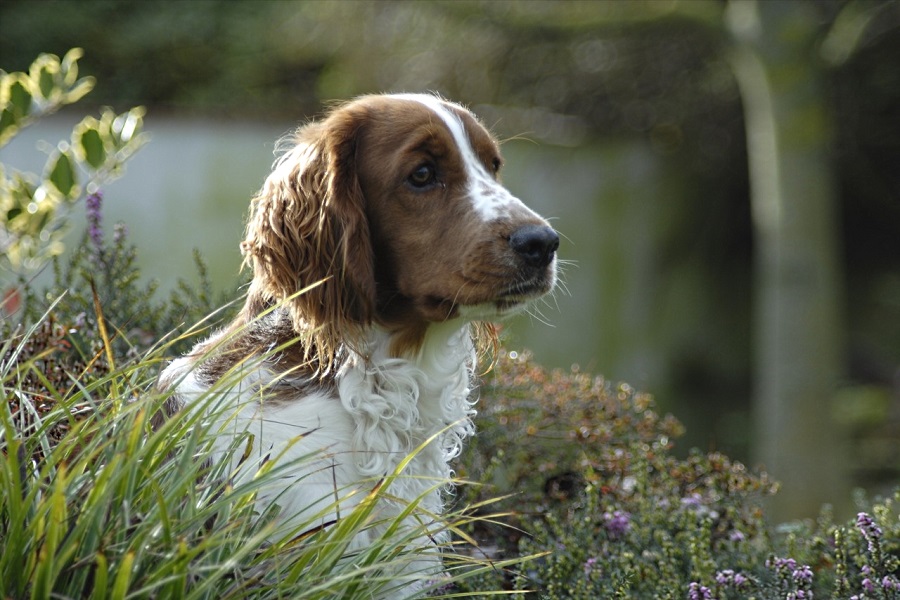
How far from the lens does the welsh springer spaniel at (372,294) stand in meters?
2.73

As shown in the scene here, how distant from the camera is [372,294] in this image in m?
2.83

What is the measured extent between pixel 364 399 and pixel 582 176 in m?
6.86

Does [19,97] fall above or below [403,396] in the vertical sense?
below

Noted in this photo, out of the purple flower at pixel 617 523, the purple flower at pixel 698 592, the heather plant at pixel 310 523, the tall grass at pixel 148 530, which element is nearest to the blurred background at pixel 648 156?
the heather plant at pixel 310 523

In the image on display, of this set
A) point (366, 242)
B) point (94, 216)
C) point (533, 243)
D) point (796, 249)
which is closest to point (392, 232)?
point (366, 242)

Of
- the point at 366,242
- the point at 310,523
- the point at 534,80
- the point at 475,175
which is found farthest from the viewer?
the point at 534,80

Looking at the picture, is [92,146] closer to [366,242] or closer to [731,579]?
[366,242]

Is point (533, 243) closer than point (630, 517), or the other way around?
point (533, 243)

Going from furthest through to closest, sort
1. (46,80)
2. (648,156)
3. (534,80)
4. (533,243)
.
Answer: (648,156) → (534,80) → (46,80) → (533,243)

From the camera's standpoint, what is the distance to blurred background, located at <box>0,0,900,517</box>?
7.35 meters

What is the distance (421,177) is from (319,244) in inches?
14.1

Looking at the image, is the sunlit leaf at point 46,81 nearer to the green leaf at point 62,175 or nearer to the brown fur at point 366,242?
the green leaf at point 62,175

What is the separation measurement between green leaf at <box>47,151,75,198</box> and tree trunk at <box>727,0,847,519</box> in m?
4.93

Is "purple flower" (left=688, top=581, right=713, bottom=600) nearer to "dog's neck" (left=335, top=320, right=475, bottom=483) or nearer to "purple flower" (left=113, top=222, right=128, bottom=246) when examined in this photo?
"dog's neck" (left=335, top=320, right=475, bottom=483)
